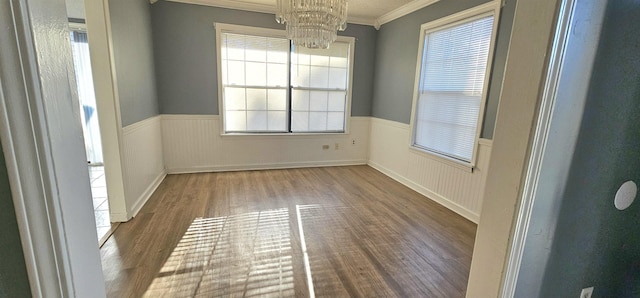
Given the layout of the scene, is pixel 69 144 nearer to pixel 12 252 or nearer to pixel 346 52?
pixel 12 252

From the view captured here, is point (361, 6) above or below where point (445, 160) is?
above

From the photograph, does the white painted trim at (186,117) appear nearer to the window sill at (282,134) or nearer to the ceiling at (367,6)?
the window sill at (282,134)

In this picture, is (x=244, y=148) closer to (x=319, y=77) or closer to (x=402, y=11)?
(x=319, y=77)

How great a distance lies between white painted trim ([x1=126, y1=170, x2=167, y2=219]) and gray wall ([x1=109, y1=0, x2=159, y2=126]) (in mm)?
830

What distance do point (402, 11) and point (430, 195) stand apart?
2662 mm

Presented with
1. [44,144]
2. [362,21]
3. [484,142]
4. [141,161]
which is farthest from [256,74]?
[44,144]

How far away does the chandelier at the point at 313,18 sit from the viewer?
2434 millimetres

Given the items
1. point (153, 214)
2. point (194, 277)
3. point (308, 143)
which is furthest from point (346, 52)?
point (194, 277)

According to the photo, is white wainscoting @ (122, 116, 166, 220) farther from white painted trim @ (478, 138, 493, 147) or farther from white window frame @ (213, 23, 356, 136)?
white painted trim @ (478, 138, 493, 147)

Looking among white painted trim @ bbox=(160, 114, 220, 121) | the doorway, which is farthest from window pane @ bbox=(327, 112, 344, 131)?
the doorway

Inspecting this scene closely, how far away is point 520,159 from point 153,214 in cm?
314

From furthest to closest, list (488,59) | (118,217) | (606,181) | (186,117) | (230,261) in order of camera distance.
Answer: (186,117), (488,59), (118,217), (230,261), (606,181)

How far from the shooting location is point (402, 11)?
158 inches

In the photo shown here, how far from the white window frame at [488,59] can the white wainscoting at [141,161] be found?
3.47 metres
